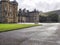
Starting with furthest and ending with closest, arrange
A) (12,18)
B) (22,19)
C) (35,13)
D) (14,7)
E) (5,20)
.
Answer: (35,13) < (22,19) < (14,7) < (12,18) < (5,20)

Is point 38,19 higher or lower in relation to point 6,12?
lower

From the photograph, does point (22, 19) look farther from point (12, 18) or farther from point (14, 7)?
point (12, 18)

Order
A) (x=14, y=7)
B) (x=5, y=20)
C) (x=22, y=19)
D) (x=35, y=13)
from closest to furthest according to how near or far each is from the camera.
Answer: (x=5, y=20)
(x=14, y=7)
(x=22, y=19)
(x=35, y=13)

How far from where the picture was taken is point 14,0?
369 feet

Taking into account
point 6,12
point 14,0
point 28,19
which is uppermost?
point 14,0

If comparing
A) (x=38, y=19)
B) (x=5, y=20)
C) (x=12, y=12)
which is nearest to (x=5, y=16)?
(x=5, y=20)

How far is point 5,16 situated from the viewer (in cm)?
9238

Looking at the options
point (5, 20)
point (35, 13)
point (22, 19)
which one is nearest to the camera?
point (5, 20)

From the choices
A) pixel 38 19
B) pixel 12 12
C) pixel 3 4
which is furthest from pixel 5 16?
pixel 38 19

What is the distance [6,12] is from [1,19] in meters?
5.65

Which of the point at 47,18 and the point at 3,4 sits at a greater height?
the point at 3,4

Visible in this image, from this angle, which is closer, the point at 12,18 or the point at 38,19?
the point at 12,18

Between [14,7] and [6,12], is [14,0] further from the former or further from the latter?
[6,12]

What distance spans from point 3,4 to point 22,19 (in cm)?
4483
